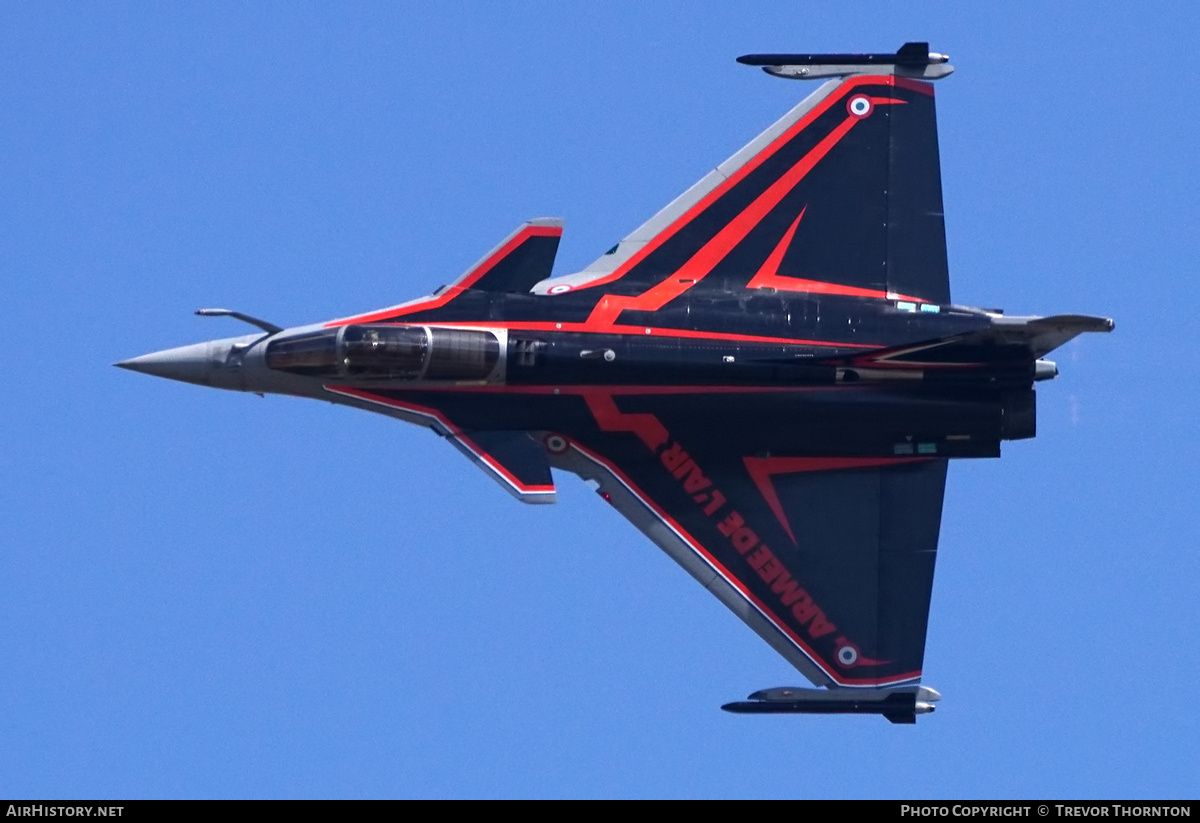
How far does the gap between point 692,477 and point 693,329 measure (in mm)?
2104

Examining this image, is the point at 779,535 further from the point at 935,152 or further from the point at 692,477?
the point at 935,152

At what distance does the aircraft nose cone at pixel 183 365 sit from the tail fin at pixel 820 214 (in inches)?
181

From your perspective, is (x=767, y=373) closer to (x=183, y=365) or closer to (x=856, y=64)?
(x=856, y=64)

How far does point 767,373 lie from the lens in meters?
31.9

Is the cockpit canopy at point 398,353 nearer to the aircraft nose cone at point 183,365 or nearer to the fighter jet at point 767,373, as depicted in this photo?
the fighter jet at point 767,373

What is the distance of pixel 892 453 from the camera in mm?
32375

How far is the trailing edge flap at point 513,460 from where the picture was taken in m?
31.9

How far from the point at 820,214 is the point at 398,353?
620 cm

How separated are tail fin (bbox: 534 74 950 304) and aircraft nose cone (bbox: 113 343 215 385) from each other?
181 inches

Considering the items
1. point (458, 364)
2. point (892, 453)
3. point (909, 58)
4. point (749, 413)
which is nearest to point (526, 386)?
point (458, 364)

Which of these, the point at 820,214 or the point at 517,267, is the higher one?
the point at 820,214

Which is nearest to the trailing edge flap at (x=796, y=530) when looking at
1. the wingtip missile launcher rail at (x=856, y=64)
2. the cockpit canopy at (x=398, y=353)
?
the cockpit canopy at (x=398, y=353)

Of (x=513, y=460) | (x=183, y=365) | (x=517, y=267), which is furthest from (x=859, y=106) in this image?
(x=183, y=365)
